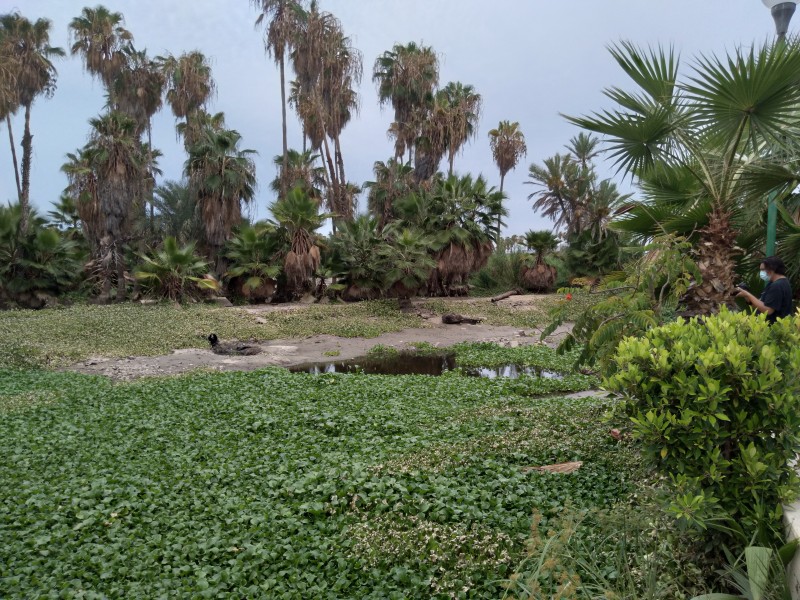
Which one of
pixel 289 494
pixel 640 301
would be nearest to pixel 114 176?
pixel 289 494

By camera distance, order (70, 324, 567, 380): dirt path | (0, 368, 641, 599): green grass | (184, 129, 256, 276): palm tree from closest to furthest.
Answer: (0, 368, 641, 599): green grass < (70, 324, 567, 380): dirt path < (184, 129, 256, 276): palm tree

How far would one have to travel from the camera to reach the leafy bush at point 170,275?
2458cm

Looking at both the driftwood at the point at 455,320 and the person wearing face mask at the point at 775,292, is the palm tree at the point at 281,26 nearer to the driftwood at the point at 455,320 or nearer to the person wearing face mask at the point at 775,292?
the driftwood at the point at 455,320

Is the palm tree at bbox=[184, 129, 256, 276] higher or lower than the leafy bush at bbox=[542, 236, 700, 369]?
higher

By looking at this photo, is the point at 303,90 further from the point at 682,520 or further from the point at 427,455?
the point at 682,520

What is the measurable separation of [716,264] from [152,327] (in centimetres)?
1735

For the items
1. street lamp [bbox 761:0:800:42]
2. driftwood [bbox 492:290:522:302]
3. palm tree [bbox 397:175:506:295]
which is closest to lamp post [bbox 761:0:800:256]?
street lamp [bbox 761:0:800:42]

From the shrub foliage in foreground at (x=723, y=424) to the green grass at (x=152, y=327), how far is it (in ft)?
49.0

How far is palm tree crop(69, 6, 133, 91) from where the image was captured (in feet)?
112

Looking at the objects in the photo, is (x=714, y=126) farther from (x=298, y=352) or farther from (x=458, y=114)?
(x=458, y=114)

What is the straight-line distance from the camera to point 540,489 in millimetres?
4984

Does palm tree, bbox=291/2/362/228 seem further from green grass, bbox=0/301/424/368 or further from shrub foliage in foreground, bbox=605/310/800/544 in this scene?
shrub foliage in foreground, bbox=605/310/800/544

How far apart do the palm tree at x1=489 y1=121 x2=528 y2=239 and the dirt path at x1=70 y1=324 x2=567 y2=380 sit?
21640 mm

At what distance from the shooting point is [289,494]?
18.1 ft
